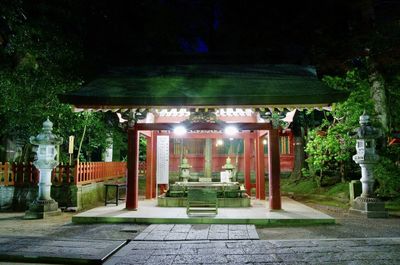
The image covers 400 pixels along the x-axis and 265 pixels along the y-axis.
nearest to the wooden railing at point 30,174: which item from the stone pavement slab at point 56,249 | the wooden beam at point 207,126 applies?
the wooden beam at point 207,126

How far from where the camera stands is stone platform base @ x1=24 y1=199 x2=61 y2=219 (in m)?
10.3

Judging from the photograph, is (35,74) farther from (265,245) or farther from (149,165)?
(265,245)

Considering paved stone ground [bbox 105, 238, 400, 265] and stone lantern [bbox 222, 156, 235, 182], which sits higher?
stone lantern [bbox 222, 156, 235, 182]

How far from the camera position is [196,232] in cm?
757

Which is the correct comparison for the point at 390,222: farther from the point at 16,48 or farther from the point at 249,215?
the point at 16,48

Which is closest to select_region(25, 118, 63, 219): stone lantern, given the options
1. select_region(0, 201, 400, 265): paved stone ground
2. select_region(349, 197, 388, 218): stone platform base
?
select_region(0, 201, 400, 265): paved stone ground

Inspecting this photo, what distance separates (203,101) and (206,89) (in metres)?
0.86

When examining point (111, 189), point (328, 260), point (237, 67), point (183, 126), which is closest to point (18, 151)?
point (111, 189)

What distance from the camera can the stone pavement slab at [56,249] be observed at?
17.8 ft

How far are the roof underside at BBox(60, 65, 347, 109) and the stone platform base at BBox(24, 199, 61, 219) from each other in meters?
4.18

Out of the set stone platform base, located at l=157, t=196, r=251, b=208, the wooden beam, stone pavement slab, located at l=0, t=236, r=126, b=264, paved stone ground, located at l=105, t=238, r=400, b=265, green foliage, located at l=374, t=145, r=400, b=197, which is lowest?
paved stone ground, located at l=105, t=238, r=400, b=265

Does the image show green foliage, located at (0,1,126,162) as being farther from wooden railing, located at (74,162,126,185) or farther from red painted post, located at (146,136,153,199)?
red painted post, located at (146,136,153,199)

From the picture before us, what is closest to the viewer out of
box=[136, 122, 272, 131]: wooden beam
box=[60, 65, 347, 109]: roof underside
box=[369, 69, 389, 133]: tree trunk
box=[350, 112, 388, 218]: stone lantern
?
box=[60, 65, 347, 109]: roof underside

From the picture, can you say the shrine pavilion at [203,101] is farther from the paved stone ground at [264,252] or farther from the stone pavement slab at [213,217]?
the paved stone ground at [264,252]
